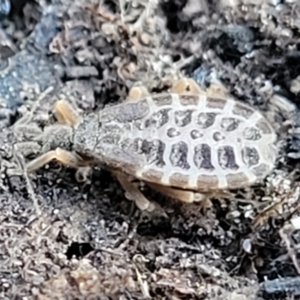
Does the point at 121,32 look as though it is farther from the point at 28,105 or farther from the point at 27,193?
the point at 27,193

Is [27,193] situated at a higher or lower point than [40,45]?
lower

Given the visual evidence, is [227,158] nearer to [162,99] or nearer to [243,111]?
[243,111]

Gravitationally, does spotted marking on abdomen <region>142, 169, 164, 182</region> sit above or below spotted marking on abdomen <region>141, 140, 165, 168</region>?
below

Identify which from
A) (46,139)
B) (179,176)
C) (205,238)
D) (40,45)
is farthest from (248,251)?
(40,45)

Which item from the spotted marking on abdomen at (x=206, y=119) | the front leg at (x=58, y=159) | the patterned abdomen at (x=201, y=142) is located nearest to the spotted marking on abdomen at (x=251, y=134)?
the patterned abdomen at (x=201, y=142)

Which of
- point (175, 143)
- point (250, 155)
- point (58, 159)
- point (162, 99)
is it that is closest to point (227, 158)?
point (250, 155)

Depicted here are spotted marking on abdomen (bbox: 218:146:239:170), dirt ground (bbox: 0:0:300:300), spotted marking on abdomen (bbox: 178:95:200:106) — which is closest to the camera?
dirt ground (bbox: 0:0:300:300)

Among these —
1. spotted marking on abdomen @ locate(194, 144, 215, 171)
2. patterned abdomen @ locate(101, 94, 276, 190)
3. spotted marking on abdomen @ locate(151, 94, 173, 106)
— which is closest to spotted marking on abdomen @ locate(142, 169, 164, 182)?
patterned abdomen @ locate(101, 94, 276, 190)

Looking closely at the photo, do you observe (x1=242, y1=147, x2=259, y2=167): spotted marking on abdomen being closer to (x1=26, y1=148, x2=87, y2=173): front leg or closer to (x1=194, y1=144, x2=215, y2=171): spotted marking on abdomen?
(x1=194, y1=144, x2=215, y2=171): spotted marking on abdomen
